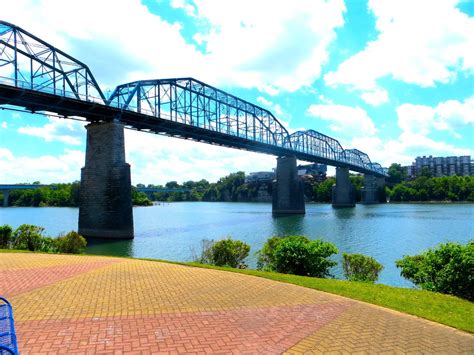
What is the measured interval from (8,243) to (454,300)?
24695mm

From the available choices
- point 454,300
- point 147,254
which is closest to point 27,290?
point 454,300

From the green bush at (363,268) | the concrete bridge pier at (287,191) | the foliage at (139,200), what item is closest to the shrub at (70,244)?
the green bush at (363,268)

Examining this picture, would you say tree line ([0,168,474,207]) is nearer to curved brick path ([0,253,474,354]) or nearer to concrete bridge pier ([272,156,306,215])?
concrete bridge pier ([272,156,306,215])

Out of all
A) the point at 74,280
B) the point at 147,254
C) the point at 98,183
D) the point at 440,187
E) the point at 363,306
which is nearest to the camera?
the point at 363,306

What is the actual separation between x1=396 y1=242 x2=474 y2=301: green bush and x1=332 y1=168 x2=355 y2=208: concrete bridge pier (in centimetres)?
11164

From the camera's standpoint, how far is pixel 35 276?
12.1 metres

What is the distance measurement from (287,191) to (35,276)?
76731 mm

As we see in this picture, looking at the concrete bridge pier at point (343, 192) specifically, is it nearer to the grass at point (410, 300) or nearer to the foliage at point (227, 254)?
the foliage at point (227, 254)

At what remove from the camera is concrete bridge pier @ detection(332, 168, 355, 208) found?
12138 centimetres

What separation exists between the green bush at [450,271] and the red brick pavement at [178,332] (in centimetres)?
508

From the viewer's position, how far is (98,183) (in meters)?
40.9

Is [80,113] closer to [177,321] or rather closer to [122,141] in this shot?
[122,141]

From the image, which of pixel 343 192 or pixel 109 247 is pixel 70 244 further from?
pixel 343 192

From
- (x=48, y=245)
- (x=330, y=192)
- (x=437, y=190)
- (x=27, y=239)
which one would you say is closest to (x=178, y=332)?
(x=48, y=245)
